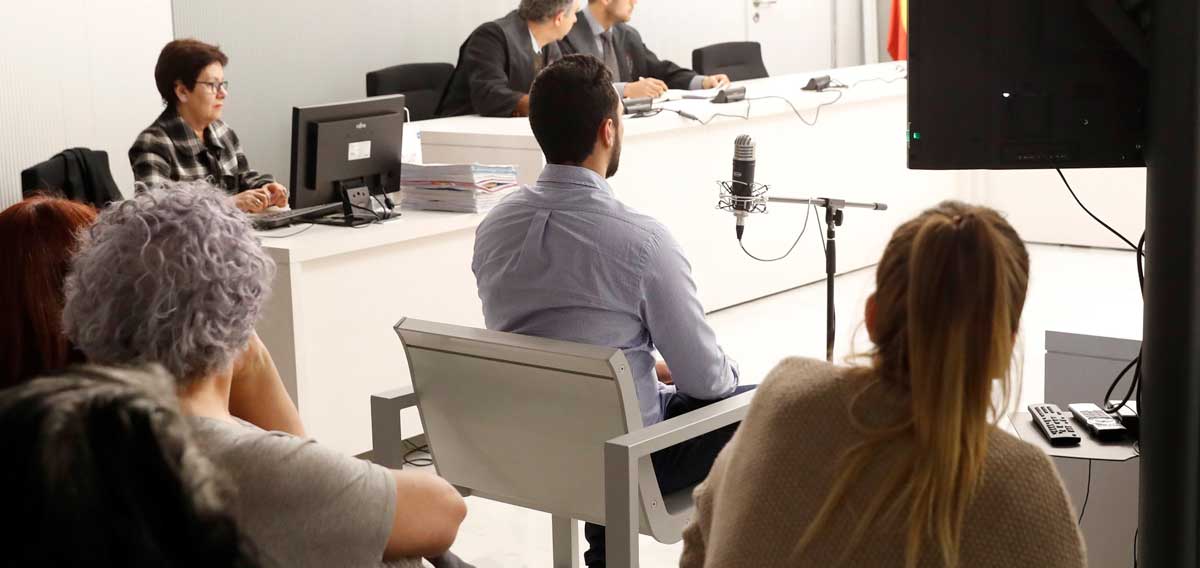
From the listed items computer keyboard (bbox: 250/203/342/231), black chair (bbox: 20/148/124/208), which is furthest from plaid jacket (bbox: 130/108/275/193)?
computer keyboard (bbox: 250/203/342/231)

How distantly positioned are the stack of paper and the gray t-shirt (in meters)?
2.52

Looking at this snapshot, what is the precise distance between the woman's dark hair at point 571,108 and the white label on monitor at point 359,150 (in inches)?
50.1

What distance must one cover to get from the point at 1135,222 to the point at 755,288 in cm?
205

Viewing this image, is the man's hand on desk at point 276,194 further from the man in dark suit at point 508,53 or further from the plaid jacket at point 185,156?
the man in dark suit at point 508,53

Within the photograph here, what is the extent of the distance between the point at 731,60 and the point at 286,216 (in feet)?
12.6

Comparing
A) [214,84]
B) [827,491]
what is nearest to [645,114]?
[214,84]

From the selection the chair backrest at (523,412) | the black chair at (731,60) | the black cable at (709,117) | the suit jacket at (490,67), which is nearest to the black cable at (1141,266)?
the chair backrest at (523,412)

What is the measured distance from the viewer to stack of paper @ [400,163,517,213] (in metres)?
3.97

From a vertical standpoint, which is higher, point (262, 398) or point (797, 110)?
point (797, 110)

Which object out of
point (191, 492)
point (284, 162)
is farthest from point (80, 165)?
point (191, 492)

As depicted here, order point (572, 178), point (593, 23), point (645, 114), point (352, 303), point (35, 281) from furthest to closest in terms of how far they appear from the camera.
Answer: point (593, 23), point (645, 114), point (352, 303), point (572, 178), point (35, 281)

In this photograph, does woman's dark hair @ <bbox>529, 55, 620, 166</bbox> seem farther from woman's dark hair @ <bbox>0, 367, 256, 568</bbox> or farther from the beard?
woman's dark hair @ <bbox>0, 367, 256, 568</bbox>

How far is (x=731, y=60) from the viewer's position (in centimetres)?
712

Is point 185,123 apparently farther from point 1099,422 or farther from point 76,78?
point 1099,422
